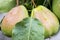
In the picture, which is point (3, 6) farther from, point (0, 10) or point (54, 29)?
point (54, 29)

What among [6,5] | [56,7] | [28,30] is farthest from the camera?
[6,5]

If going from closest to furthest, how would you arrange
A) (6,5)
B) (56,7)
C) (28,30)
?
(28,30)
(56,7)
(6,5)

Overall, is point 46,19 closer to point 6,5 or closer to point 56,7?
point 56,7

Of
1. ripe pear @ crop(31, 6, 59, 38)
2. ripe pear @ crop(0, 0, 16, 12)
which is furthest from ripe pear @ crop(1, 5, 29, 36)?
ripe pear @ crop(0, 0, 16, 12)

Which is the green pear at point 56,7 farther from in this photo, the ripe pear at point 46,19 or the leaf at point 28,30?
the leaf at point 28,30

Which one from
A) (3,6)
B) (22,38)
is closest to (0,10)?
(3,6)

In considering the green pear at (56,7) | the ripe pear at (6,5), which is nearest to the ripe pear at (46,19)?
the green pear at (56,7)

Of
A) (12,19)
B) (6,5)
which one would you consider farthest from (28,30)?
(6,5)
